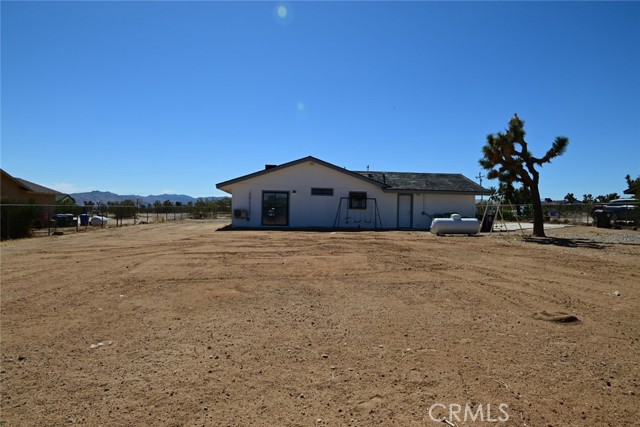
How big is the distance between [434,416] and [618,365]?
2.21 m

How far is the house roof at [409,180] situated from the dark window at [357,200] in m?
0.96

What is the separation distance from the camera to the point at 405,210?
25641 millimetres

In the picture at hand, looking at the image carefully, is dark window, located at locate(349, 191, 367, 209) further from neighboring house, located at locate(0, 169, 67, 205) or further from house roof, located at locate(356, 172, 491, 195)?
neighboring house, located at locate(0, 169, 67, 205)

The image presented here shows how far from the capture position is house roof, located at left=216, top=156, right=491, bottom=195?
23781 mm

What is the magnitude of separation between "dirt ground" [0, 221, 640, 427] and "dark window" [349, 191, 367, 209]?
16.0m

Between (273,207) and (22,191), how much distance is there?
2087 cm

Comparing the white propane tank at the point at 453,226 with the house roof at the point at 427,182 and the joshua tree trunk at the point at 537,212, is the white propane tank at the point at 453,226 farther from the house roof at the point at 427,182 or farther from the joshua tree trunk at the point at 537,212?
the house roof at the point at 427,182

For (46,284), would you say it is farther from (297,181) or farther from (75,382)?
(297,181)

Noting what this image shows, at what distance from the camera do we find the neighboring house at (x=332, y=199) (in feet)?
78.6

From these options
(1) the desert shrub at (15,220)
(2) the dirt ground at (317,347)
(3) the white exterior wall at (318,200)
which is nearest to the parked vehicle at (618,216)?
(3) the white exterior wall at (318,200)

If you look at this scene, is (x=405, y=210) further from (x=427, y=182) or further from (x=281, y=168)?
(x=281, y=168)

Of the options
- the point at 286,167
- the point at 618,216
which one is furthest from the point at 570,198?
the point at 286,167

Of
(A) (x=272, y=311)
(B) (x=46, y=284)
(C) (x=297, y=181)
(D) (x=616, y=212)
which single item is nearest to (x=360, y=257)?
(A) (x=272, y=311)

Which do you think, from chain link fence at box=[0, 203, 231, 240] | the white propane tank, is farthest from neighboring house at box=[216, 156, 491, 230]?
chain link fence at box=[0, 203, 231, 240]
